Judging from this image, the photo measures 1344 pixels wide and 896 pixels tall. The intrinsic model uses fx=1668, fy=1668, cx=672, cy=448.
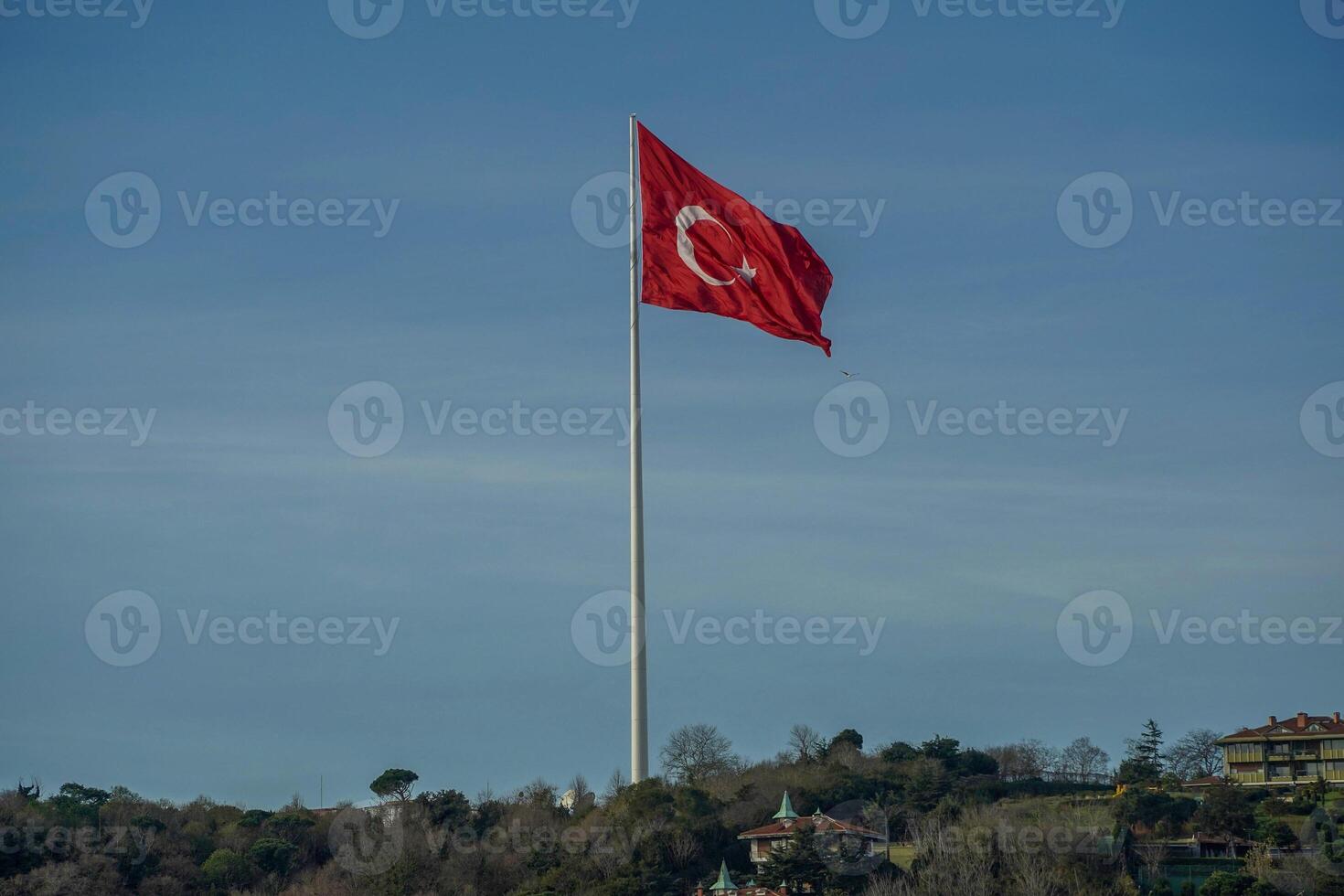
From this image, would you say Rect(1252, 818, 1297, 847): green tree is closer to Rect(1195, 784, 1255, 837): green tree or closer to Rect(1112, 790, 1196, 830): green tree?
Rect(1195, 784, 1255, 837): green tree

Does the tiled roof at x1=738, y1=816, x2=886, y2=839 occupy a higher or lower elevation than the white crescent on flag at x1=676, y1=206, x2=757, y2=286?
lower

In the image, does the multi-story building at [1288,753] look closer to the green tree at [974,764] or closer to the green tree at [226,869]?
the green tree at [974,764]

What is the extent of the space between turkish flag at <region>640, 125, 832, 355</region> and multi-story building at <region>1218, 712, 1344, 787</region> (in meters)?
72.7

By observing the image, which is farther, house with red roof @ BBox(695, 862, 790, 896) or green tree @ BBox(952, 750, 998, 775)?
green tree @ BBox(952, 750, 998, 775)

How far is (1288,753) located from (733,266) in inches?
3021

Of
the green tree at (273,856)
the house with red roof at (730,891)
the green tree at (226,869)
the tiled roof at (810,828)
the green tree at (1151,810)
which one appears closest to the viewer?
the house with red roof at (730,891)

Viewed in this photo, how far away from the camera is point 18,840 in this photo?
73.1m

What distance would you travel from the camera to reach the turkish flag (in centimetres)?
4528

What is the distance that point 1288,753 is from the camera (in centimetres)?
10738

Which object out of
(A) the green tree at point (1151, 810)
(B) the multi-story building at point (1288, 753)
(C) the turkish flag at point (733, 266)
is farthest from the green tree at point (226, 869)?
(B) the multi-story building at point (1288, 753)

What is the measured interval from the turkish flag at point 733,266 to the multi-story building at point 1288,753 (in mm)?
72698

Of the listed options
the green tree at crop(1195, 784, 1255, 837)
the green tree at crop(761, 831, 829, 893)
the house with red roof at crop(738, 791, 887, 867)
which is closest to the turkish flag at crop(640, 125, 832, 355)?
the green tree at crop(761, 831, 829, 893)

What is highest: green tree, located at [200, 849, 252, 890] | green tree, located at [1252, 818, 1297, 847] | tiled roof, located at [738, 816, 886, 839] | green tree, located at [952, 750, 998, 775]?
green tree, located at [952, 750, 998, 775]

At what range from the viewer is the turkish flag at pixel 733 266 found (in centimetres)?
4528
